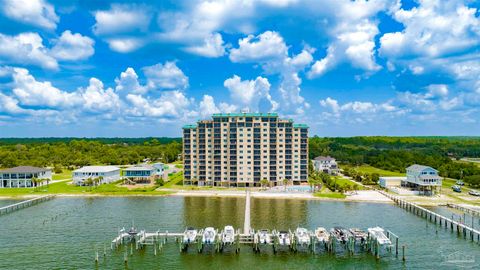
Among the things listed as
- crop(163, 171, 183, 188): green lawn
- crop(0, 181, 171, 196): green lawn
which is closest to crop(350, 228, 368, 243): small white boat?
crop(0, 181, 171, 196): green lawn

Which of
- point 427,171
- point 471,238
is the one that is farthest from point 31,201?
point 427,171

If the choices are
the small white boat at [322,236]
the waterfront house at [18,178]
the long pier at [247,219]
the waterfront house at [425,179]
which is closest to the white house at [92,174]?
the waterfront house at [18,178]

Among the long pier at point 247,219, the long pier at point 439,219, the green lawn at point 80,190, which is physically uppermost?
the green lawn at point 80,190

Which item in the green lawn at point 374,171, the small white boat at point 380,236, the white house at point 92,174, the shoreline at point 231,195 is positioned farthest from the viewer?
the green lawn at point 374,171

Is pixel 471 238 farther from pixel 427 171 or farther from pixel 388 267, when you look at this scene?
pixel 427 171

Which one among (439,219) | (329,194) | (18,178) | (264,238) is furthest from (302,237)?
(18,178)

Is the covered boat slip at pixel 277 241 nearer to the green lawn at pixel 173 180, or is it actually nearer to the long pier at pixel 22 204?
the long pier at pixel 22 204
